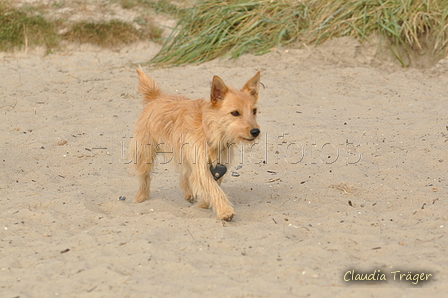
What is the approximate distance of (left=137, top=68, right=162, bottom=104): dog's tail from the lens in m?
5.97

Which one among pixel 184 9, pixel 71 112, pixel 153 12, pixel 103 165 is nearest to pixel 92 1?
pixel 153 12

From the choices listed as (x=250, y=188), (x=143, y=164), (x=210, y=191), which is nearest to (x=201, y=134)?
(x=210, y=191)

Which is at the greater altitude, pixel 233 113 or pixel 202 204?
pixel 233 113

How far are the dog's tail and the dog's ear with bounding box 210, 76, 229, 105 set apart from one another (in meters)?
1.10

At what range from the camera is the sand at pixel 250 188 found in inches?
157

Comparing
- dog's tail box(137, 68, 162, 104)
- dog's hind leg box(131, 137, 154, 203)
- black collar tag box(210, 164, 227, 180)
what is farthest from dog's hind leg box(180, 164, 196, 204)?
dog's tail box(137, 68, 162, 104)

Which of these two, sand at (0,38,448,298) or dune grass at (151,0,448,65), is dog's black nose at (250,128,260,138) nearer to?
sand at (0,38,448,298)

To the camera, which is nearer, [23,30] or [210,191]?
[210,191]

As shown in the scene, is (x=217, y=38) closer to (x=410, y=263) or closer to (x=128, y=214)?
(x=128, y=214)

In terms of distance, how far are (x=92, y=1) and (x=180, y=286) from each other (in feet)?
33.3

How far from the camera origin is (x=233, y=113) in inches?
201

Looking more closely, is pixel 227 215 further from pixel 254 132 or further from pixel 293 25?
pixel 293 25

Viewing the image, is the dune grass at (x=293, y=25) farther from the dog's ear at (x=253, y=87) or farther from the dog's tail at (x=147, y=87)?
the dog's ear at (x=253, y=87)

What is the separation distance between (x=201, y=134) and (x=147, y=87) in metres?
1.05
